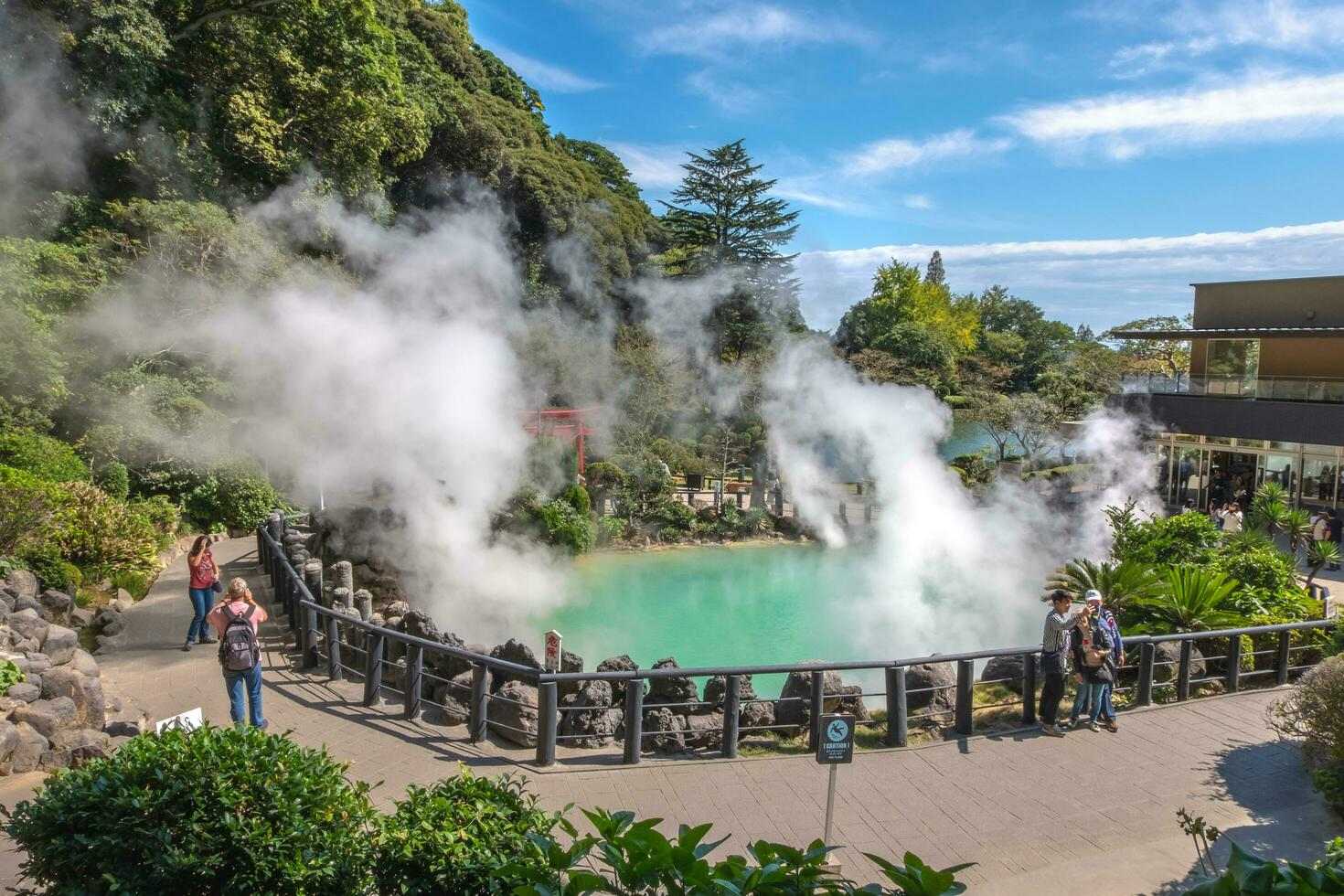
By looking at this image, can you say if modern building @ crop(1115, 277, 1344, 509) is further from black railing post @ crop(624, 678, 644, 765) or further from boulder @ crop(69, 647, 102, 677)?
boulder @ crop(69, 647, 102, 677)

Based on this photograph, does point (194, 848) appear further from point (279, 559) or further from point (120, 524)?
point (120, 524)

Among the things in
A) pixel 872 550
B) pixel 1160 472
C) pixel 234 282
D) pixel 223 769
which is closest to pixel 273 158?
pixel 234 282

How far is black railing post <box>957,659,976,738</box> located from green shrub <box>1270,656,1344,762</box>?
7.90 ft

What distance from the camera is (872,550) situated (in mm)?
19172

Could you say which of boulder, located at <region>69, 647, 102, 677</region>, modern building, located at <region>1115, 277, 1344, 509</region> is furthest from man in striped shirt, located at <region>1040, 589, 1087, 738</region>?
modern building, located at <region>1115, 277, 1344, 509</region>

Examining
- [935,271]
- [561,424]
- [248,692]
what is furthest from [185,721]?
[935,271]

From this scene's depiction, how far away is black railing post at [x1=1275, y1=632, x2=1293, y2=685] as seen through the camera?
8773mm

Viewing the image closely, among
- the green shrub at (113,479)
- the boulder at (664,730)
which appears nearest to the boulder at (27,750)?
the boulder at (664,730)

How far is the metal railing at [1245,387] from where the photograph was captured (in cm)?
1950

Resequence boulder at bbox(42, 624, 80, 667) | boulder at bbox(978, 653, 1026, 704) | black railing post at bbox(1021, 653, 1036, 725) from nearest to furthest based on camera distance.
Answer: black railing post at bbox(1021, 653, 1036, 725)
boulder at bbox(42, 624, 80, 667)
boulder at bbox(978, 653, 1026, 704)

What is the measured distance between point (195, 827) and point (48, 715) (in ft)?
13.8

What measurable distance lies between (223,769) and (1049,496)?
21397mm

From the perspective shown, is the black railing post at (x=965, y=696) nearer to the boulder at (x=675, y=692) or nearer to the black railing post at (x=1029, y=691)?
the black railing post at (x=1029, y=691)

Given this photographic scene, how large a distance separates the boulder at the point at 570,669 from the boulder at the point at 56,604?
5944 mm
